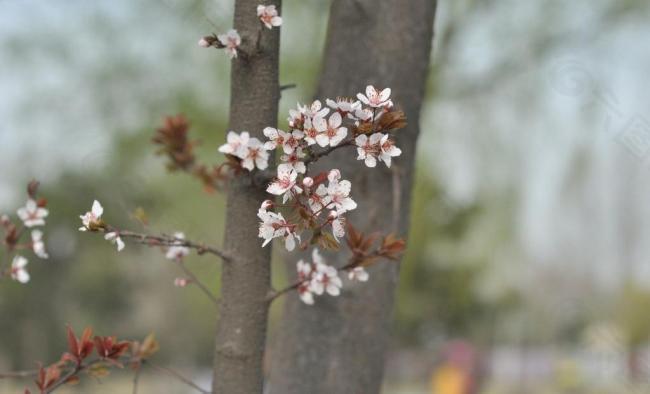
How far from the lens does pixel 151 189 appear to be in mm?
10805

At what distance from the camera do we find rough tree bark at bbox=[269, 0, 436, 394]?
1741 mm

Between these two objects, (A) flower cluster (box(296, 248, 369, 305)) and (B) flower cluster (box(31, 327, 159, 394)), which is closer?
(B) flower cluster (box(31, 327, 159, 394))

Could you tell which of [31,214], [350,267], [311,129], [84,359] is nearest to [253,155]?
[311,129]

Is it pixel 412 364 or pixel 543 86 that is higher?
pixel 543 86

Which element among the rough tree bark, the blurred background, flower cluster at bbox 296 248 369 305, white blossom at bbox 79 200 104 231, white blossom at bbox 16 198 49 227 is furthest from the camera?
the blurred background

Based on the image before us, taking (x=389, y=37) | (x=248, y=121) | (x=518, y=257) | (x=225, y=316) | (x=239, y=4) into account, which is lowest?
(x=225, y=316)

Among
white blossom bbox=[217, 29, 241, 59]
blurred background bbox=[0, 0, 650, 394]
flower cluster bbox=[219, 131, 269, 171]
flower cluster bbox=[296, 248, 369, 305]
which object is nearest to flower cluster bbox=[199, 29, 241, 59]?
white blossom bbox=[217, 29, 241, 59]

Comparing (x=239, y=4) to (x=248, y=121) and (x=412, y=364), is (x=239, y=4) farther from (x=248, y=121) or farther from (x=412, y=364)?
(x=412, y=364)

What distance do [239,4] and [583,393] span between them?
1093 cm

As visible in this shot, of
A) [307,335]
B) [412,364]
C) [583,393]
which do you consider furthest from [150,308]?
[307,335]

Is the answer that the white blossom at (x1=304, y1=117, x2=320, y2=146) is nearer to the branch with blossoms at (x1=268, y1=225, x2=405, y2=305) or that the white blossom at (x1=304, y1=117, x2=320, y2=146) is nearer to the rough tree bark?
the branch with blossoms at (x1=268, y1=225, x2=405, y2=305)

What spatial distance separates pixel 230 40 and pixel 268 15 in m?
0.08

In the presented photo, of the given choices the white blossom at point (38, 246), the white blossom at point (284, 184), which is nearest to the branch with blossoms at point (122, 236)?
the white blossom at point (284, 184)

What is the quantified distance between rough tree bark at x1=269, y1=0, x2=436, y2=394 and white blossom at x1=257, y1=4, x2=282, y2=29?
622 millimetres
